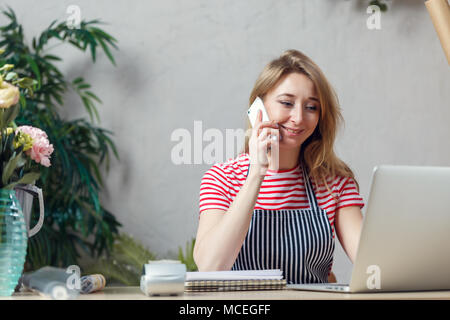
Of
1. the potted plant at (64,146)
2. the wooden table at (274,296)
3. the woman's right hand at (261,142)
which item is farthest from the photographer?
the potted plant at (64,146)

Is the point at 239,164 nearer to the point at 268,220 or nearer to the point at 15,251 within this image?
the point at 268,220

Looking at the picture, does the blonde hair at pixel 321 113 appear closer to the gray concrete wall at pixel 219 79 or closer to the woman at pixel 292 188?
the woman at pixel 292 188

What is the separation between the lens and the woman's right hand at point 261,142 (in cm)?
159

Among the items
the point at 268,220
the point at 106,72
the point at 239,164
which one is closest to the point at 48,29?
the point at 106,72

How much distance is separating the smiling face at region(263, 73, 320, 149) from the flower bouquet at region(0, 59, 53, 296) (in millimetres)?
778

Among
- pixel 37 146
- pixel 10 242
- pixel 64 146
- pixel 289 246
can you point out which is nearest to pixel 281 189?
pixel 289 246

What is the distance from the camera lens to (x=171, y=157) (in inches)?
129

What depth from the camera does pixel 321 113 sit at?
1786mm

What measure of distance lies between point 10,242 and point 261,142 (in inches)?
31.2

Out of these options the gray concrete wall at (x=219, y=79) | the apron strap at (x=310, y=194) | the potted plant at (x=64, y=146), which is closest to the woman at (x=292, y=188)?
the apron strap at (x=310, y=194)

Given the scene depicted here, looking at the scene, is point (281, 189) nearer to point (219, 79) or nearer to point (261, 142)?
point (261, 142)

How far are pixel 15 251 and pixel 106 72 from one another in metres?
2.35
